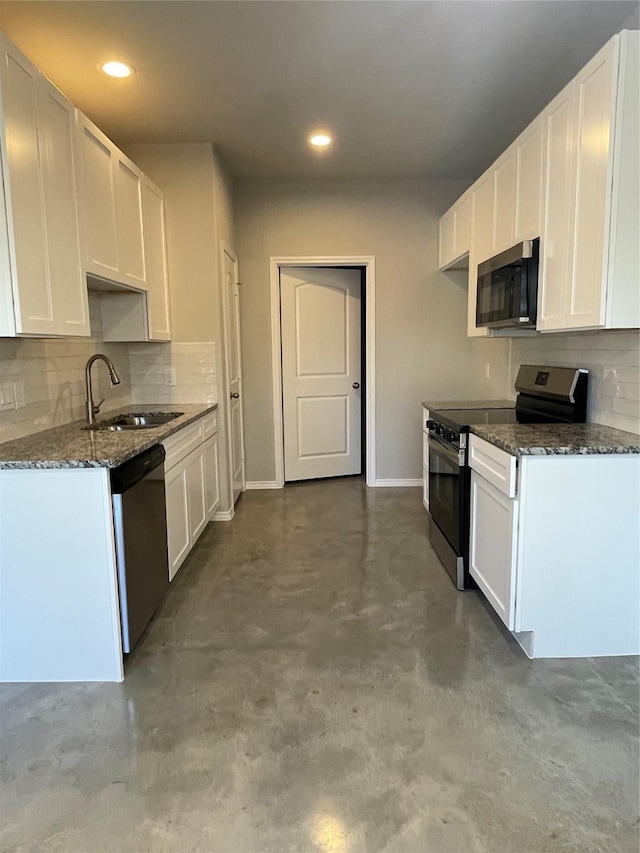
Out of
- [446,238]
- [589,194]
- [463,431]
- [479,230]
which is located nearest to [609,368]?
[463,431]

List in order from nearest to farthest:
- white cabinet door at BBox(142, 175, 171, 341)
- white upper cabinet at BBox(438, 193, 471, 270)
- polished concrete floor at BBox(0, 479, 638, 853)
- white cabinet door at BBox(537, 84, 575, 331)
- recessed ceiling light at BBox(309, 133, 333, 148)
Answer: polished concrete floor at BBox(0, 479, 638, 853) < white cabinet door at BBox(537, 84, 575, 331) < white cabinet door at BBox(142, 175, 171, 341) < recessed ceiling light at BBox(309, 133, 333, 148) < white upper cabinet at BBox(438, 193, 471, 270)

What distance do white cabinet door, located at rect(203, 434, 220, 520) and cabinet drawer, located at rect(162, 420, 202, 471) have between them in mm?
213

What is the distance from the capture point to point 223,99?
297cm

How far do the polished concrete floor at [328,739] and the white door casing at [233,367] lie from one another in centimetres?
168

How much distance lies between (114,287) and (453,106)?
2.22m

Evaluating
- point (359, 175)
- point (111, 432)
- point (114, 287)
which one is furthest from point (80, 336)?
point (359, 175)

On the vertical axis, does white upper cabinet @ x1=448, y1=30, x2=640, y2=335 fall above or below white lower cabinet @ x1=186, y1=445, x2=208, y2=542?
above

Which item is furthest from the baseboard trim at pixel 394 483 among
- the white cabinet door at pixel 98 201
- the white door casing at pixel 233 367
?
the white cabinet door at pixel 98 201

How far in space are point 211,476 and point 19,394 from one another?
1.45 m

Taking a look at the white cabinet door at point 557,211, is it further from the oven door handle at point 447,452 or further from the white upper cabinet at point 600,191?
the oven door handle at point 447,452

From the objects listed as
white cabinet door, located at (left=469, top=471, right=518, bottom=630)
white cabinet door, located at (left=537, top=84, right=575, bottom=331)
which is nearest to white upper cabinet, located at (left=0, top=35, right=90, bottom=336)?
white cabinet door, located at (left=469, top=471, right=518, bottom=630)

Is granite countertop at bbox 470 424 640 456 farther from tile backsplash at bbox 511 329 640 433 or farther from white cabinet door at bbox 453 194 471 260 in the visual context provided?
white cabinet door at bbox 453 194 471 260

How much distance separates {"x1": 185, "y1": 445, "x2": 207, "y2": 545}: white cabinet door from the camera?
3.14 metres

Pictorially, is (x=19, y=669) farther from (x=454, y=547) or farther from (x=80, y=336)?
(x=454, y=547)
